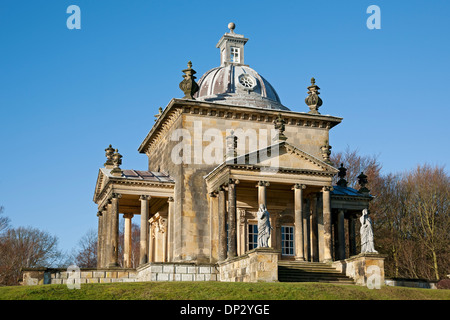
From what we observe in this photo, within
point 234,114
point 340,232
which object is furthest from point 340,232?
point 234,114

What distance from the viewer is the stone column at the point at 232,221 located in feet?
109

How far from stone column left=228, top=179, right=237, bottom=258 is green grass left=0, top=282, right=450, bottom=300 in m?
8.22

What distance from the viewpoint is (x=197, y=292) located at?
23438mm

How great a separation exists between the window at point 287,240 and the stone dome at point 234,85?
7.71 meters

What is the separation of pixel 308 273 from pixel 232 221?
4565 mm

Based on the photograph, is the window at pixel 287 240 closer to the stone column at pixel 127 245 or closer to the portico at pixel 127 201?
the portico at pixel 127 201

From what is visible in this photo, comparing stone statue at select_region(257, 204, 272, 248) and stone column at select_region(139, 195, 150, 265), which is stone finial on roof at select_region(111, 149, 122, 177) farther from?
stone statue at select_region(257, 204, 272, 248)

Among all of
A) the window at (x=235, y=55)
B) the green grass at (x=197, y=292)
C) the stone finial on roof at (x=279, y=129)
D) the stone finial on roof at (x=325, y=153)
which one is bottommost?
the green grass at (x=197, y=292)

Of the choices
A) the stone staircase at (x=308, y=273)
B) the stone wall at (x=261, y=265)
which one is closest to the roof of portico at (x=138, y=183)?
the stone staircase at (x=308, y=273)

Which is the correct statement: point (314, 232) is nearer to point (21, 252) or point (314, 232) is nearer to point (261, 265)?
point (261, 265)

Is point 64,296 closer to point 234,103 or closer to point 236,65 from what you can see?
point 234,103

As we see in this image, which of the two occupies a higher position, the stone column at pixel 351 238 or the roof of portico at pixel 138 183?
the roof of portico at pixel 138 183
